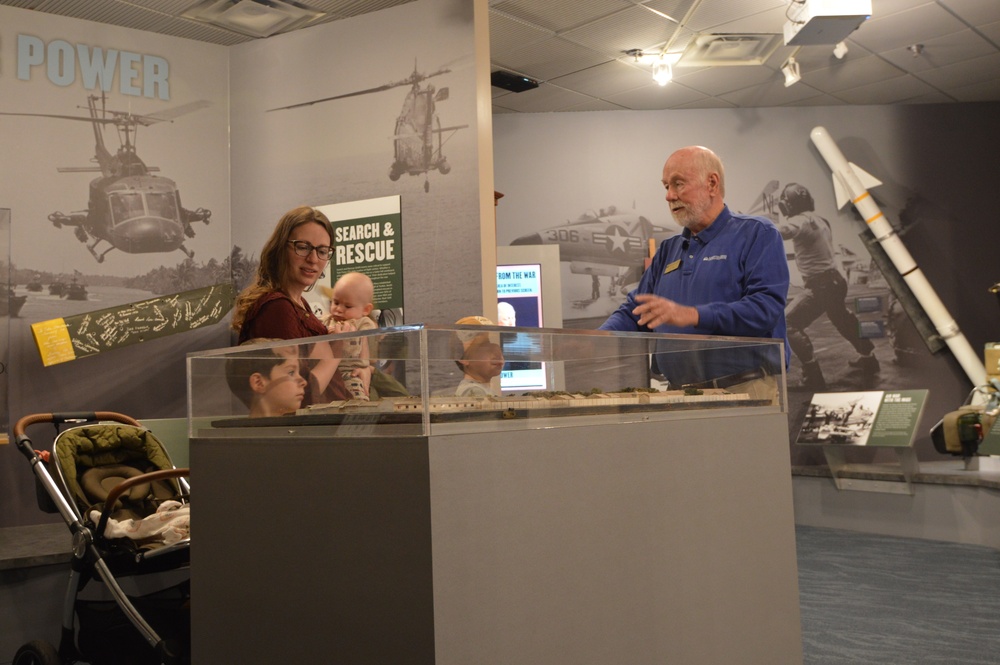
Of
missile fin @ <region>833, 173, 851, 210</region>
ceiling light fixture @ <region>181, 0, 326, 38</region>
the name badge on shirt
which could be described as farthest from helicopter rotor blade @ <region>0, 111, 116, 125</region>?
missile fin @ <region>833, 173, 851, 210</region>

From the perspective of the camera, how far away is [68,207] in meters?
5.65

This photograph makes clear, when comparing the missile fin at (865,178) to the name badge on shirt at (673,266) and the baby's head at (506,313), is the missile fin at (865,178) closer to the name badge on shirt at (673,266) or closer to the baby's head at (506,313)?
the baby's head at (506,313)

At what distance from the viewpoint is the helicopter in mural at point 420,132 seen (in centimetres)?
547

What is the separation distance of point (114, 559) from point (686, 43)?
551 centimetres

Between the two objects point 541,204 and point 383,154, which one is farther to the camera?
point 541,204

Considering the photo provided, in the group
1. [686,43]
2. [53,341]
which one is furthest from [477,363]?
[686,43]

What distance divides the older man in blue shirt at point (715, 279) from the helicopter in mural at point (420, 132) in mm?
2754

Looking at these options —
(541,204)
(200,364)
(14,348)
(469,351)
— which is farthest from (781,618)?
(541,204)

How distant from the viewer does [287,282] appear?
2467 millimetres

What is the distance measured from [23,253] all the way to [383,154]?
89.9 inches

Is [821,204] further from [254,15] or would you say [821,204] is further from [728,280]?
[728,280]

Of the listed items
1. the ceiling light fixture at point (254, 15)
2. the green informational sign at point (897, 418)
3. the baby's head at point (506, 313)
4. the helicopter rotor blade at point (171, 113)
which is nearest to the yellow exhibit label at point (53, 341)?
the helicopter rotor blade at point (171, 113)

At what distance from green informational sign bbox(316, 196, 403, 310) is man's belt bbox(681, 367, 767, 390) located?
3.66 m

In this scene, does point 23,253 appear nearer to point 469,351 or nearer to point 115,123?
point 115,123
